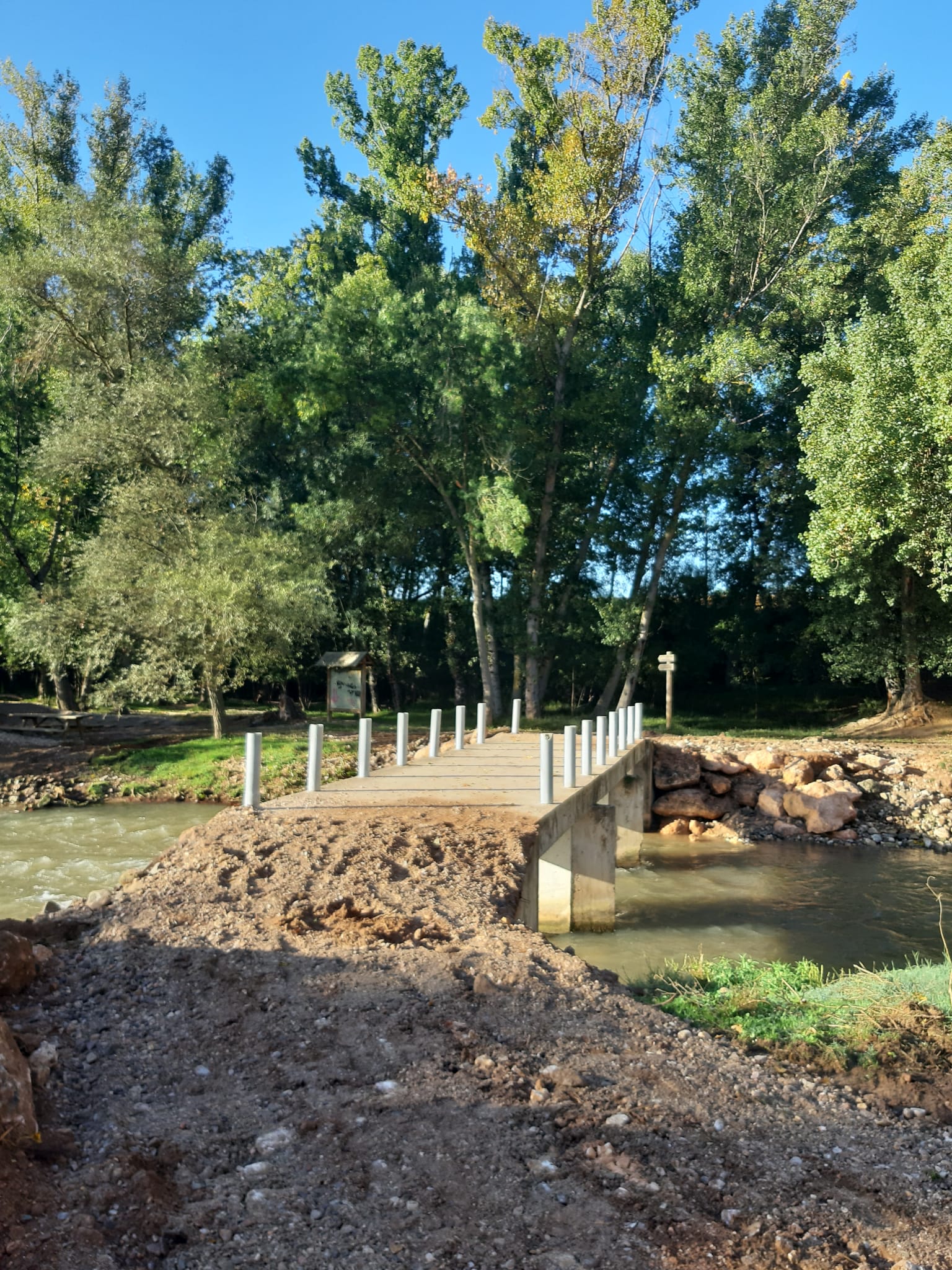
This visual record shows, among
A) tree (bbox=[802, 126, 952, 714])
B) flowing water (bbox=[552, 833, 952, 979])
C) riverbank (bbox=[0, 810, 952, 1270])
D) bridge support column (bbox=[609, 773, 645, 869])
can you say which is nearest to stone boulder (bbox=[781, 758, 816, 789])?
flowing water (bbox=[552, 833, 952, 979])

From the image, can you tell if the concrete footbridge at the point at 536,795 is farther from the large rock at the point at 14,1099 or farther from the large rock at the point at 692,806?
the large rock at the point at 14,1099

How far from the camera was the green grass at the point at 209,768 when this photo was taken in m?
23.3

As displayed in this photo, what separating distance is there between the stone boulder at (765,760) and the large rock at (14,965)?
1912 cm

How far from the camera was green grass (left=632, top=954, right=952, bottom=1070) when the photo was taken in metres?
6.21

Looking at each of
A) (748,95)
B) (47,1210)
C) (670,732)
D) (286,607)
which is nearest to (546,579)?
(670,732)

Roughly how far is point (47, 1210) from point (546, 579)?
30059mm

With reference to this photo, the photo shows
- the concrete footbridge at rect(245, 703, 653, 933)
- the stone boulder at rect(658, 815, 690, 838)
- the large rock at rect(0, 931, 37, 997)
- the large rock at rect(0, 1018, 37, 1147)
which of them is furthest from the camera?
the stone boulder at rect(658, 815, 690, 838)

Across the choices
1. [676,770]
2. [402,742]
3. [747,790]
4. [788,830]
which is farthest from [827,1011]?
[676,770]

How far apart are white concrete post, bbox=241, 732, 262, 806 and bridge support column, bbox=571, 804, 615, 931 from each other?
4.84 metres

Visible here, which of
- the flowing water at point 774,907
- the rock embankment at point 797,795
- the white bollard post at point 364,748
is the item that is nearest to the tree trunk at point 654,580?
the rock embankment at point 797,795

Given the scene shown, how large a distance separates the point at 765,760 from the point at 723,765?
96 cm

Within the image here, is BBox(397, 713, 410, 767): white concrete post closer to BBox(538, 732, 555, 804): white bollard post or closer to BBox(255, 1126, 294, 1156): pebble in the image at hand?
BBox(538, 732, 555, 804): white bollard post

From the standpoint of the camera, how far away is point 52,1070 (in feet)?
17.1

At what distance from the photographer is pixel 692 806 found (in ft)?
73.6
